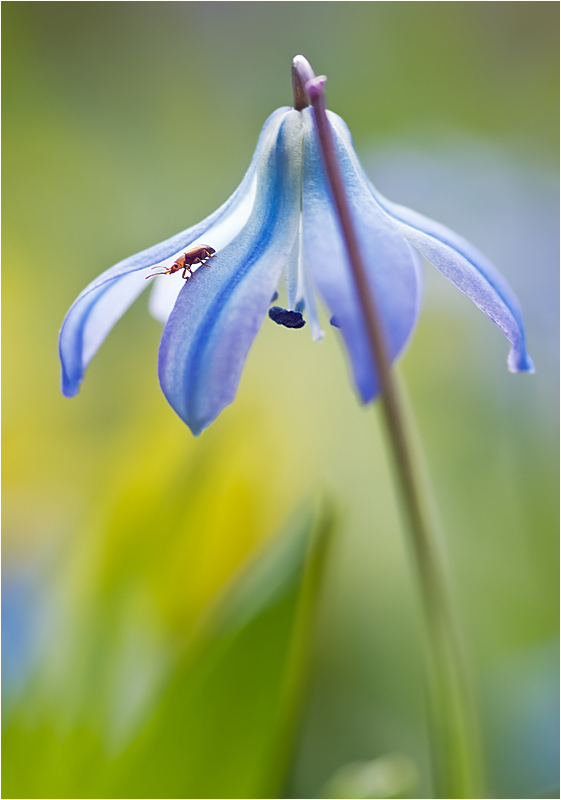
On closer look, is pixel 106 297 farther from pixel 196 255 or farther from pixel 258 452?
pixel 258 452

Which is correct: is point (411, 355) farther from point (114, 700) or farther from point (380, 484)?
point (114, 700)

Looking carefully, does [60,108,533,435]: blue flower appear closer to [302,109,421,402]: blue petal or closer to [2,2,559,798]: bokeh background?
[302,109,421,402]: blue petal

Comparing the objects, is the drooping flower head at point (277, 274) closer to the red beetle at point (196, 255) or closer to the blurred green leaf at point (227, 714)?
the red beetle at point (196, 255)

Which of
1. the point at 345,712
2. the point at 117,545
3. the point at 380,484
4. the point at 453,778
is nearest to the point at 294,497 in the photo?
the point at 380,484

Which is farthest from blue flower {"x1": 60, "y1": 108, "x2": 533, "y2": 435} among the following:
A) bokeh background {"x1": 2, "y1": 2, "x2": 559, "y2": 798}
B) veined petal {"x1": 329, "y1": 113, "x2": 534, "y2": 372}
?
bokeh background {"x1": 2, "y1": 2, "x2": 559, "y2": 798}

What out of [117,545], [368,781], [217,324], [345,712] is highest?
[217,324]

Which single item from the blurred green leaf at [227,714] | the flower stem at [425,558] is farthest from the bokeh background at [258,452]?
the flower stem at [425,558]
